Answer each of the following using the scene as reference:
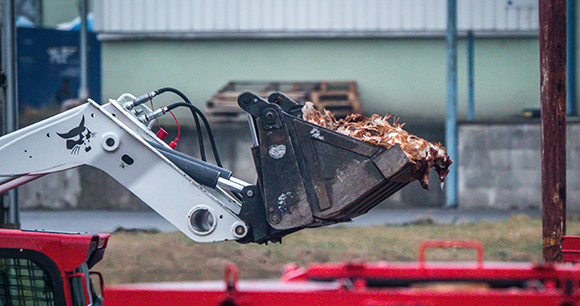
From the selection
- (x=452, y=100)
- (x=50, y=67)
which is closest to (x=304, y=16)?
(x=452, y=100)

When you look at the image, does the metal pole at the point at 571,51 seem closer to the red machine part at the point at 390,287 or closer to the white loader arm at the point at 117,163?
the white loader arm at the point at 117,163

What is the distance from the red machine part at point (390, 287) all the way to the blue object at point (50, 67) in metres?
17.2

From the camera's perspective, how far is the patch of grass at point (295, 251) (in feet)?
25.6

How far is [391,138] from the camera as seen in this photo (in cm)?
452

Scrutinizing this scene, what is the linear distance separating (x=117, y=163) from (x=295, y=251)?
4534 mm

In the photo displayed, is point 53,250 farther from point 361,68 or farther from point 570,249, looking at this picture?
point 361,68

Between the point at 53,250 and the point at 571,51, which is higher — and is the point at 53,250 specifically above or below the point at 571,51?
below

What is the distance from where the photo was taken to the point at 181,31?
16297 mm

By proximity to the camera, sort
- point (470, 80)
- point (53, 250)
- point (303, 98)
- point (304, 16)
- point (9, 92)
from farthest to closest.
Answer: point (304, 16) < point (470, 80) < point (303, 98) < point (9, 92) < point (53, 250)

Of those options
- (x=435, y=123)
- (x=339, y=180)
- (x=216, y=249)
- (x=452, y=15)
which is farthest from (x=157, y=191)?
(x=435, y=123)

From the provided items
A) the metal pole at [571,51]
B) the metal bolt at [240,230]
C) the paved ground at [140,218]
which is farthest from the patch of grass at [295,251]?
the metal pole at [571,51]

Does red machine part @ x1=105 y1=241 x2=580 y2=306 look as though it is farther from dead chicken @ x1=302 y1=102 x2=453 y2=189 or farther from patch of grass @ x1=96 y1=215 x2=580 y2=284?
patch of grass @ x1=96 y1=215 x2=580 y2=284

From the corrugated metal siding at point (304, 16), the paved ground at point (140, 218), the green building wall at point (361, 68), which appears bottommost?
the paved ground at point (140, 218)

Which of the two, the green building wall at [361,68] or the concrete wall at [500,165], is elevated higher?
the green building wall at [361,68]
